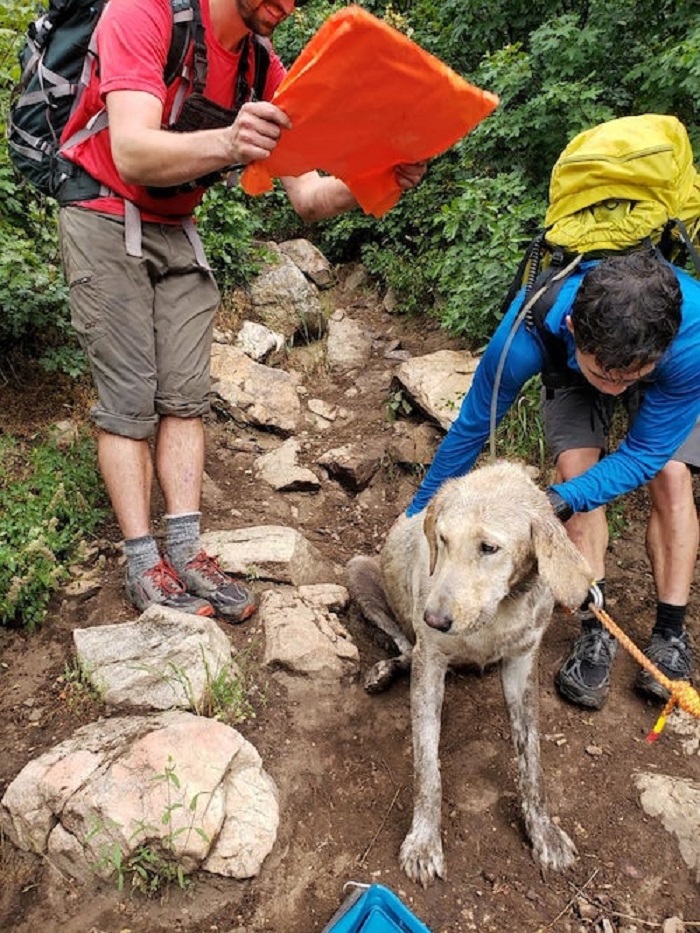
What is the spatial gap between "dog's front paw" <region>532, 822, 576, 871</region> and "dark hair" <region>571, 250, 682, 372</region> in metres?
2.03

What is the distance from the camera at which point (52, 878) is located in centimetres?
269

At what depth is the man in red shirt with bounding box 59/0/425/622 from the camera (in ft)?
9.70

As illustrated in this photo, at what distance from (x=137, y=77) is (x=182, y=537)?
2.30 metres

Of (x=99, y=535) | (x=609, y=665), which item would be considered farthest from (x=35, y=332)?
(x=609, y=665)

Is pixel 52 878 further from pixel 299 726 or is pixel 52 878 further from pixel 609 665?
pixel 609 665

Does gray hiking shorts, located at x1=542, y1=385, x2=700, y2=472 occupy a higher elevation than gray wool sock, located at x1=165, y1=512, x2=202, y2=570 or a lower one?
higher

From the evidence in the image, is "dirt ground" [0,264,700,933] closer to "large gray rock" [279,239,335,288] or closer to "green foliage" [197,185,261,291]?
"green foliage" [197,185,261,291]

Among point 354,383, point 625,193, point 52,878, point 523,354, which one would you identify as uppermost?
point 625,193

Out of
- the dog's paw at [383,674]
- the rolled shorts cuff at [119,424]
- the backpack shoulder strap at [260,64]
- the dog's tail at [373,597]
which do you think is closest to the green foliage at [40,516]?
the rolled shorts cuff at [119,424]

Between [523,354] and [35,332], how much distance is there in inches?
156

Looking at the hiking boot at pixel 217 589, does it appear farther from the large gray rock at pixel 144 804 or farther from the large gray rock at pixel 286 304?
the large gray rock at pixel 286 304

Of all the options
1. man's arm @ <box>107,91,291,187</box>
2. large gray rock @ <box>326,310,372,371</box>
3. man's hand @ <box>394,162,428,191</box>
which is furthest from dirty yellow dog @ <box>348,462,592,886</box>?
large gray rock @ <box>326,310,372,371</box>

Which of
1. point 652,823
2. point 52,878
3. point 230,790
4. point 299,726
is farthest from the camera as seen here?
point 299,726

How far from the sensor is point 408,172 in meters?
3.29
